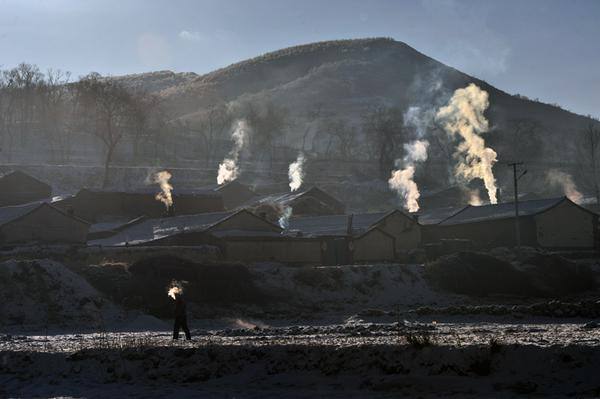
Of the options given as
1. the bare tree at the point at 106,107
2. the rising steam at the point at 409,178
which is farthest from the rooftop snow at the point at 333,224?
the bare tree at the point at 106,107

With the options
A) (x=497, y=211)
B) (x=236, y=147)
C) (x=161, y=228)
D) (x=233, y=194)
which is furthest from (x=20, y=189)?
(x=236, y=147)

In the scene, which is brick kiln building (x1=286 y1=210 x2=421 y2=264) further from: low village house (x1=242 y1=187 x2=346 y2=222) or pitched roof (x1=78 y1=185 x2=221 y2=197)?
pitched roof (x1=78 y1=185 x2=221 y2=197)

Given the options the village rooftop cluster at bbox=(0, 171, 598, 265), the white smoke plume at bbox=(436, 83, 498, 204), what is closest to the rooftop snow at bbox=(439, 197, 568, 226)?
the village rooftop cluster at bbox=(0, 171, 598, 265)

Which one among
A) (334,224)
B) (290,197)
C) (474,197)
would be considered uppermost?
(474,197)

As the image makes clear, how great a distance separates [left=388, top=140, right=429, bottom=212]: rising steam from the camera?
94613 mm

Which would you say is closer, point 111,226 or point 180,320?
point 180,320

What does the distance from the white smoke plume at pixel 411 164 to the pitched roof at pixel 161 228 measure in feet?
118

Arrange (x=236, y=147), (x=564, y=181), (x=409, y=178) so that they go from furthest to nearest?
(x=236, y=147)
(x=564, y=181)
(x=409, y=178)

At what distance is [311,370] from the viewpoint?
15.8m

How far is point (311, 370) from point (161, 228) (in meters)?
45.8

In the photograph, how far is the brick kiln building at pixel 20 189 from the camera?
78.2 meters

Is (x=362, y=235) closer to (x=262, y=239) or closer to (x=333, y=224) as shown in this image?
(x=262, y=239)

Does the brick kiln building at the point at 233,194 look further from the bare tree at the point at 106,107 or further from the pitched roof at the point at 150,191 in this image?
the bare tree at the point at 106,107

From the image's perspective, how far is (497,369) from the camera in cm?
1480
